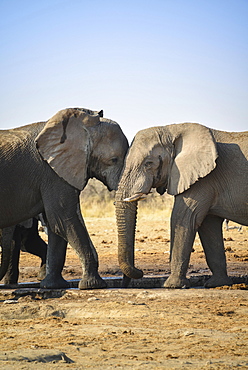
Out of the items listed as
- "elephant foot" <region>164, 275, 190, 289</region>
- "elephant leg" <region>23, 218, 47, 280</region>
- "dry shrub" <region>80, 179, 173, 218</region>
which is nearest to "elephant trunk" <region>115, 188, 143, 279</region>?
"elephant foot" <region>164, 275, 190, 289</region>

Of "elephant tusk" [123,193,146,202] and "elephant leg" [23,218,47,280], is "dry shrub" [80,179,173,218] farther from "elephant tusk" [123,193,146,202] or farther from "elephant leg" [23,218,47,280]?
"elephant tusk" [123,193,146,202]

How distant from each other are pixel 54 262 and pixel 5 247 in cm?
110

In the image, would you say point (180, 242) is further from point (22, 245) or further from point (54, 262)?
point (22, 245)

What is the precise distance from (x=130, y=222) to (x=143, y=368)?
414cm

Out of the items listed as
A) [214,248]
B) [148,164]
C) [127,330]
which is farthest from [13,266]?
[127,330]

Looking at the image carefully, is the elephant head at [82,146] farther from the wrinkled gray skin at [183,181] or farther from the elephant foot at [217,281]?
the elephant foot at [217,281]

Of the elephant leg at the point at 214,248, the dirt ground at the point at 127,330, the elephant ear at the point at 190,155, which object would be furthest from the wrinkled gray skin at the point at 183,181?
the dirt ground at the point at 127,330

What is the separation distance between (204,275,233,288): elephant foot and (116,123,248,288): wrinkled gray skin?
25.7 inches

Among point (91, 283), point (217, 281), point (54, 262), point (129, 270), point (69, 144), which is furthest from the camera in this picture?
point (217, 281)

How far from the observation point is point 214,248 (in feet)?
31.8

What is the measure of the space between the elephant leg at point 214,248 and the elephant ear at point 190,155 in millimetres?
1037

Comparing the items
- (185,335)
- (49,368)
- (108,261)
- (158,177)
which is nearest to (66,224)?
(158,177)

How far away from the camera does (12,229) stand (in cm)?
1039

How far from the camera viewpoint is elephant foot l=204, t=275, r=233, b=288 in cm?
957
